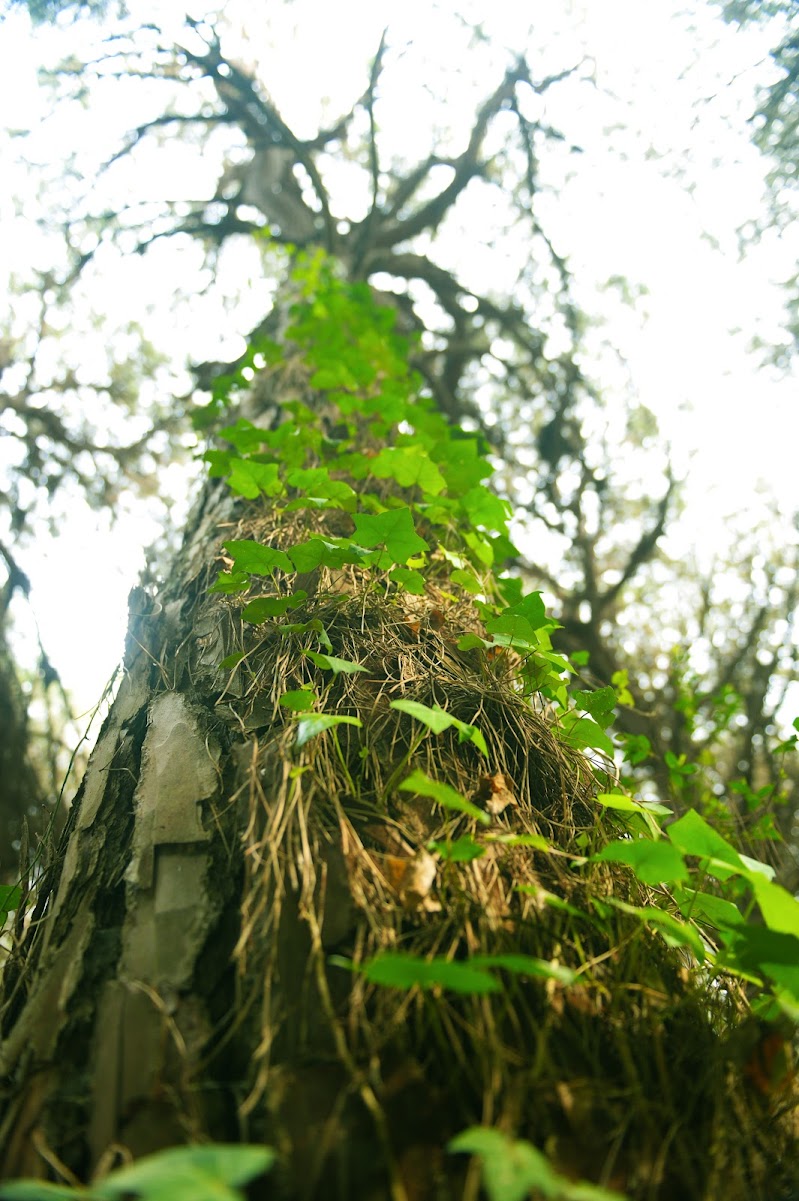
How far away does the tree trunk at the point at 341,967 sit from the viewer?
2.70ft

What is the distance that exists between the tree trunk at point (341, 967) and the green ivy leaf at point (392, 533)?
0.63 feet

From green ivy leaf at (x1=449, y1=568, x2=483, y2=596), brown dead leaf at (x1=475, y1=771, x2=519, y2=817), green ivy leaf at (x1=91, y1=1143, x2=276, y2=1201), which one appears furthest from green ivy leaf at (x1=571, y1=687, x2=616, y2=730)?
green ivy leaf at (x1=91, y1=1143, x2=276, y2=1201)

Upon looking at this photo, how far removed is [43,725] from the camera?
504 centimetres

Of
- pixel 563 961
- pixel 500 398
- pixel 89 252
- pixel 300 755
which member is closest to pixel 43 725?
pixel 89 252

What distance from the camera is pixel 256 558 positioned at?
150 cm

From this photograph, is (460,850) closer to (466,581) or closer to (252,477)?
(466,581)

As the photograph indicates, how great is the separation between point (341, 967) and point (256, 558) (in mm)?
832

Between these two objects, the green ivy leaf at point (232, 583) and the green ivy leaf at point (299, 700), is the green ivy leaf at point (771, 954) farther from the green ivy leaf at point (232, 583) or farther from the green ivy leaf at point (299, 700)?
the green ivy leaf at point (232, 583)

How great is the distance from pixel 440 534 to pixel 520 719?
0.76m

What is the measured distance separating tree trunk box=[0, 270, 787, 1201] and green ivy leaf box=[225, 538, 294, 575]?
0.13 m

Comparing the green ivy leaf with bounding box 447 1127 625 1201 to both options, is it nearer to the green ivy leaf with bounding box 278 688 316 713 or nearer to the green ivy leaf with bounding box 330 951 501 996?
the green ivy leaf with bounding box 330 951 501 996

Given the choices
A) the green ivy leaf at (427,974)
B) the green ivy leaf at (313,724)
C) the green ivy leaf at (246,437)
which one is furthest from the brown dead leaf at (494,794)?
the green ivy leaf at (246,437)

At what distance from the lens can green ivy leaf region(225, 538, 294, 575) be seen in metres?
1.48

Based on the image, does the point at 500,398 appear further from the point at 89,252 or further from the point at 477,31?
the point at 89,252
